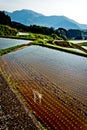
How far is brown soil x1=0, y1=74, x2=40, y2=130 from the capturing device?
10.5 m

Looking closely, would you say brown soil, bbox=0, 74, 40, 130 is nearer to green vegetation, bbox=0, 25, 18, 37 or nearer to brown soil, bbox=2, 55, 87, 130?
brown soil, bbox=2, 55, 87, 130

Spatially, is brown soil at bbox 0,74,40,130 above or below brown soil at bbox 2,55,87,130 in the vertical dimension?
above

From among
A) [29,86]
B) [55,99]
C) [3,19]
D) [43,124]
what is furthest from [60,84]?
[3,19]

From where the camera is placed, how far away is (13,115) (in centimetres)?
1160

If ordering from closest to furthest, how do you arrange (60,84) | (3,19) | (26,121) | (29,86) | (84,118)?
(26,121) < (84,118) < (29,86) < (60,84) < (3,19)

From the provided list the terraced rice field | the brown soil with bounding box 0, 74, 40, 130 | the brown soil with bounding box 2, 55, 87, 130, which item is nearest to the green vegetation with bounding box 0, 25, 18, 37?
the terraced rice field

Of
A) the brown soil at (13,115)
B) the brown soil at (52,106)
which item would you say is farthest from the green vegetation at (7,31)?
the brown soil at (13,115)

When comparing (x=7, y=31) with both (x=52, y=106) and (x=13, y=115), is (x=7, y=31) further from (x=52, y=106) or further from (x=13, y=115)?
(x=13, y=115)

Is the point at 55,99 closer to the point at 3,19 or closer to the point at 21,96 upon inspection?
the point at 21,96

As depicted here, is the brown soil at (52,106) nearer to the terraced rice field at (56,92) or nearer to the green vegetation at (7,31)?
the terraced rice field at (56,92)

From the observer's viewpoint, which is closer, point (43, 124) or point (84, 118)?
point (43, 124)

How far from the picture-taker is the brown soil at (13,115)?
10547 mm

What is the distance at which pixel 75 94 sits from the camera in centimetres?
1620

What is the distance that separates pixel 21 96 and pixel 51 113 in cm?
300
